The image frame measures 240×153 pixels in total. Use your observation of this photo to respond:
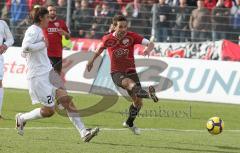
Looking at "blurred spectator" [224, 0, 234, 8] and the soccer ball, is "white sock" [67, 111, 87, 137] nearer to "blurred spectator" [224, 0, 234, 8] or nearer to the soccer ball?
the soccer ball

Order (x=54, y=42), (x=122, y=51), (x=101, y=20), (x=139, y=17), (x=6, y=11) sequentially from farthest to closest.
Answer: (x=6, y=11) → (x=101, y=20) → (x=139, y=17) → (x=54, y=42) → (x=122, y=51)

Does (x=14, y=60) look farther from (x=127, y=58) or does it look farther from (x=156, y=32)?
(x=127, y=58)

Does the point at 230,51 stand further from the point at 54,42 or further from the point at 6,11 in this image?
the point at 6,11

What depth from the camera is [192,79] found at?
22078 millimetres

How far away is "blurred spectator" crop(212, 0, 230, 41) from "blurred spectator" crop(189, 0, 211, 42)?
0.19 meters

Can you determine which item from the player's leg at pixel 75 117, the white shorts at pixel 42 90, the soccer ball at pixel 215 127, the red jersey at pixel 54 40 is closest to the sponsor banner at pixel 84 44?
the red jersey at pixel 54 40

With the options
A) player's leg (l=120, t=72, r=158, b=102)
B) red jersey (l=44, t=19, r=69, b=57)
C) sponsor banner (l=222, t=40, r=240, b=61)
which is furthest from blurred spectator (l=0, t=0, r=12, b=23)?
player's leg (l=120, t=72, r=158, b=102)

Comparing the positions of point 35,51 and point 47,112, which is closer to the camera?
point 35,51

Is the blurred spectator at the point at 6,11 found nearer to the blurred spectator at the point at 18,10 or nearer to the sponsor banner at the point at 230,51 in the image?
the blurred spectator at the point at 18,10

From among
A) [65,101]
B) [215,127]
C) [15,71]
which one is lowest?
[15,71]

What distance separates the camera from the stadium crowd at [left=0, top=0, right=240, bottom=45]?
24.1 m

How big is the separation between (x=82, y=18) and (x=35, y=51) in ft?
43.7

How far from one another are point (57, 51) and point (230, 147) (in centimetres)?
688

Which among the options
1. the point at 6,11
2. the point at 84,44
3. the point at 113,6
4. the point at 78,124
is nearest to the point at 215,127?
the point at 78,124
